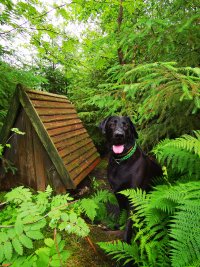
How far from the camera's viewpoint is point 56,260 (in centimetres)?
112

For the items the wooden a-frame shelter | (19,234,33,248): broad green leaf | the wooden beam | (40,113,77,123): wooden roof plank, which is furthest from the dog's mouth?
the wooden beam

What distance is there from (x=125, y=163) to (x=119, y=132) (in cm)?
47

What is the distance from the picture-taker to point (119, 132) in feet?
10.8

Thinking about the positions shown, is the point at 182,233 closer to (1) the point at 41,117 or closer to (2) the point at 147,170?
(2) the point at 147,170

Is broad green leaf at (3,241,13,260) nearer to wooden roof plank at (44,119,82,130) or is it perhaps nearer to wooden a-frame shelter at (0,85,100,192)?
wooden a-frame shelter at (0,85,100,192)

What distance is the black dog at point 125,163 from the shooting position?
3170mm

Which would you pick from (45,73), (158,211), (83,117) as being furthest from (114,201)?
(45,73)

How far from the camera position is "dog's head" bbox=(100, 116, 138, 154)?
10.8ft

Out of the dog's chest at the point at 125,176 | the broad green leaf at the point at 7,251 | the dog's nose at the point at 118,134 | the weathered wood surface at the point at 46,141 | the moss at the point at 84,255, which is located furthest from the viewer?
the weathered wood surface at the point at 46,141

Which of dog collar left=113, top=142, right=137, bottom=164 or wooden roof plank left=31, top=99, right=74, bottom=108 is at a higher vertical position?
wooden roof plank left=31, top=99, right=74, bottom=108

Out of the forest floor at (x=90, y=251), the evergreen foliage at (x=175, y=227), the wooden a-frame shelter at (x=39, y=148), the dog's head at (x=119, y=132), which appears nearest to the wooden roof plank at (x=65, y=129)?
the wooden a-frame shelter at (x=39, y=148)

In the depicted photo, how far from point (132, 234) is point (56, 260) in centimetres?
199

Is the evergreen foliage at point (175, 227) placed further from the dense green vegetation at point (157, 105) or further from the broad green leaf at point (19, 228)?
the broad green leaf at point (19, 228)

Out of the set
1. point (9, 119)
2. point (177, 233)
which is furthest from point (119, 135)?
point (9, 119)
